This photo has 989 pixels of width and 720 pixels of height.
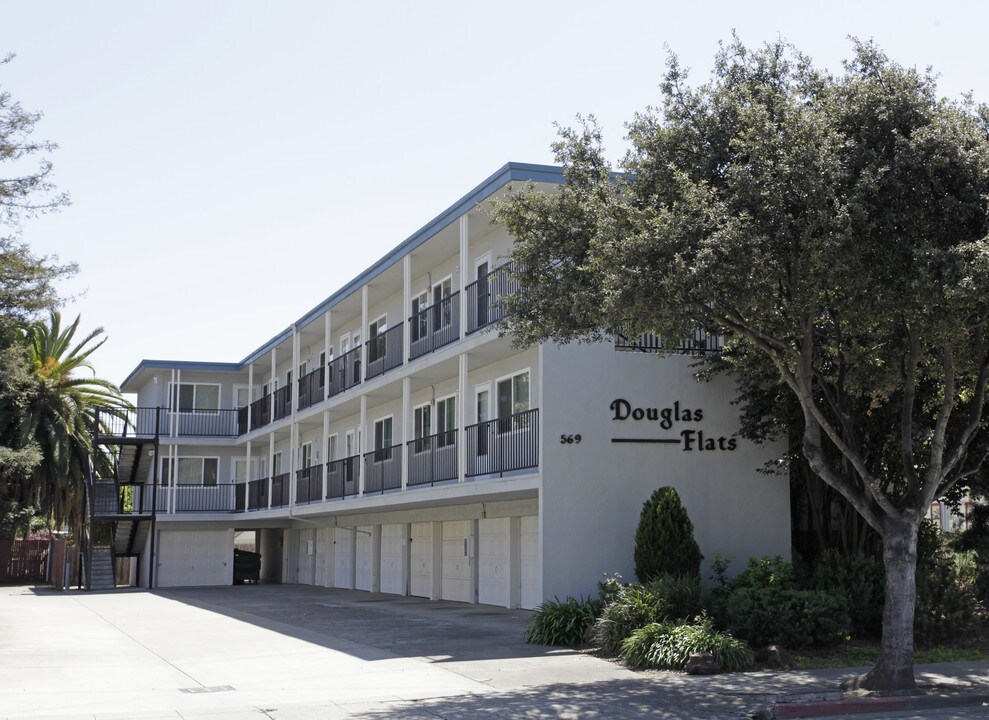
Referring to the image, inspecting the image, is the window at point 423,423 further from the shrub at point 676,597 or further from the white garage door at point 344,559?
the shrub at point 676,597

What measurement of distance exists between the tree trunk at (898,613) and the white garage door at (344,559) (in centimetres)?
2266

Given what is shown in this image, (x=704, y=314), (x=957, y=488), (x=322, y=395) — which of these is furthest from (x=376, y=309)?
(x=704, y=314)

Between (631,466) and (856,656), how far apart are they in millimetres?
5576

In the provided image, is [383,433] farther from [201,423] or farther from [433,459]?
[201,423]

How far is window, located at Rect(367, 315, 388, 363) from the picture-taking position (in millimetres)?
26758

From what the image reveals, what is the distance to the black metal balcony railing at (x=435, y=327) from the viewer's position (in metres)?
22.1

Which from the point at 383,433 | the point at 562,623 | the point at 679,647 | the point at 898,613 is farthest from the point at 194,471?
the point at 898,613

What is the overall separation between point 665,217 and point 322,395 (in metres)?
20.9

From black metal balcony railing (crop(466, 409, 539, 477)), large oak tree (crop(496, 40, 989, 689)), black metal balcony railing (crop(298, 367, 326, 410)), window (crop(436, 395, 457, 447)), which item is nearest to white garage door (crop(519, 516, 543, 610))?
black metal balcony railing (crop(466, 409, 539, 477))

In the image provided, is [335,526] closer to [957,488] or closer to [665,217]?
[957,488]

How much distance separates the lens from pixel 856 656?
14.8 m

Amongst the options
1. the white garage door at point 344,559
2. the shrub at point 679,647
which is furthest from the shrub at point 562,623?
the white garage door at point 344,559

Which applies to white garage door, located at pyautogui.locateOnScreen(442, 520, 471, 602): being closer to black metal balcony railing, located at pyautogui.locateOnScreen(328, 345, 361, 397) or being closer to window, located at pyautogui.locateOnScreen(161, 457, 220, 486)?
black metal balcony railing, located at pyautogui.locateOnScreen(328, 345, 361, 397)

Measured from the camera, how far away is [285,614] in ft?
76.7
